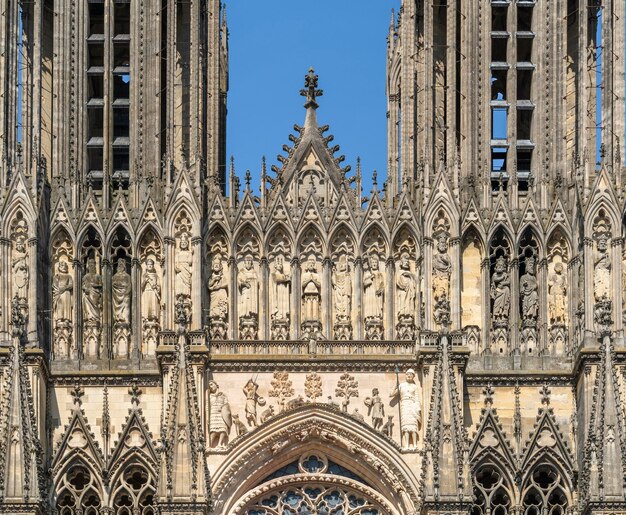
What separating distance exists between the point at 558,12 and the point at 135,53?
6.74 meters

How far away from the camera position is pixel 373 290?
47844mm

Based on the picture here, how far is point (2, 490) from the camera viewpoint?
149ft

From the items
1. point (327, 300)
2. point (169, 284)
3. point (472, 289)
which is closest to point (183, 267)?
point (169, 284)

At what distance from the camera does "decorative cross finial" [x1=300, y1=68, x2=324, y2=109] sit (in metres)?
50.1

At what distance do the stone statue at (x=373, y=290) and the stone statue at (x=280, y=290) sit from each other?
46.8 inches

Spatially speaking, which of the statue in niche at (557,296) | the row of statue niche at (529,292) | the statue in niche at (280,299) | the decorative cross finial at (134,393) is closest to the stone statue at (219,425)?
the decorative cross finial at (134,393)

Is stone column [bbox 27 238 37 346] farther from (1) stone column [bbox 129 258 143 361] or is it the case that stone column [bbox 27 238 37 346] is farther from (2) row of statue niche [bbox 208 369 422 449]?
(2) row of statue niche [bbox 208 369 422 449]

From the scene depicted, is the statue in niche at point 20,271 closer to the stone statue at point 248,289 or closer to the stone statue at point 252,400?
the stone statue at point 248,289

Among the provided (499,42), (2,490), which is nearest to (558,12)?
(499,42)

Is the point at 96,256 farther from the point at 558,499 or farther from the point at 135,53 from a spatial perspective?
the point at 558,499

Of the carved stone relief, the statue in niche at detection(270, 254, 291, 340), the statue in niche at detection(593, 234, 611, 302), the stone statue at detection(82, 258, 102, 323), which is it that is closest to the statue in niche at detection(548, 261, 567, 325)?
the statue in niche at detection(593, 234, 611, 302)

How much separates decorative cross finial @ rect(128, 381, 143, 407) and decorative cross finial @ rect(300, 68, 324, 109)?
19.2 ft

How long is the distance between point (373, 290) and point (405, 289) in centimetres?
49

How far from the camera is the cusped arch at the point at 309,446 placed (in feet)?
153
